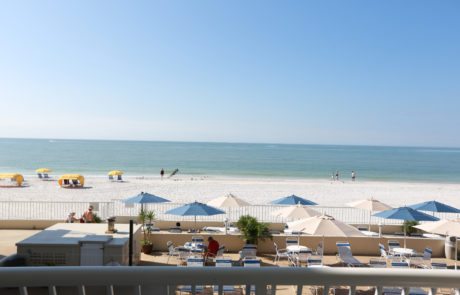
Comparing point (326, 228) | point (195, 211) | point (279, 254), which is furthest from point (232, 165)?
point (326, 228)

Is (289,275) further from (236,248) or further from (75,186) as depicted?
(75,186)

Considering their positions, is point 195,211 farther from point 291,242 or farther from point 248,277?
point 248,277

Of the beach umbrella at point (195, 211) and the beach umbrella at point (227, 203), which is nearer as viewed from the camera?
the beach umbrella at point (195, 211)

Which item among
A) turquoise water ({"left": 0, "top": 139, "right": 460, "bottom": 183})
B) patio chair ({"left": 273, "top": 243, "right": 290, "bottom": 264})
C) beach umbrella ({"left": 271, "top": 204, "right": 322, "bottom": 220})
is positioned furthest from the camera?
turquoise water ({"left": 0, "top": 139, "right": 460, "bottom": 183})

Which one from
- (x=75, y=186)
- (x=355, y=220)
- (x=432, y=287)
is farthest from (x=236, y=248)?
(x=75, y=186)

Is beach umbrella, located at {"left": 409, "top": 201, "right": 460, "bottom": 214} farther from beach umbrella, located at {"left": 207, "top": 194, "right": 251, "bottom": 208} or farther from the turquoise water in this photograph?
the turquoise water

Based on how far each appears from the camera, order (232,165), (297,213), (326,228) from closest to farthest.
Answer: (326,228) → (297,213) → (232,165)

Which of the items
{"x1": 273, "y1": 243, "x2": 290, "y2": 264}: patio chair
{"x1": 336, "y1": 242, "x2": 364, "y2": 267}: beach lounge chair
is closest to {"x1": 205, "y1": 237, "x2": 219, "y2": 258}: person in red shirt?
{"x1": 273, "y1": 243, "x2": 290, "y2": 264}: patio chair

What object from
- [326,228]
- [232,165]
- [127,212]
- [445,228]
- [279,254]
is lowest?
[127,212]

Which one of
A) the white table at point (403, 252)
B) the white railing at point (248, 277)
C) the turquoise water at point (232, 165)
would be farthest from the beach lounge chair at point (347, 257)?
the turquoise water at point (232, 165)

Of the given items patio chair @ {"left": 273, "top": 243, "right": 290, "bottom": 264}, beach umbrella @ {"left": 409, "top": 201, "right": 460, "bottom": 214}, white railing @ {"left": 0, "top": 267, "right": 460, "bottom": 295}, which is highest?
white railing @ {"left": 0, "top": 267, "right": 460, "bottom": 295}

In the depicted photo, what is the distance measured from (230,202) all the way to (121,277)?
13.1m

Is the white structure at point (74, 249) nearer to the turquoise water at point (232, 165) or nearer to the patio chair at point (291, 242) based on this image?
the patio chair at point (291, 242)

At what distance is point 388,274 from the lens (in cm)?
175
